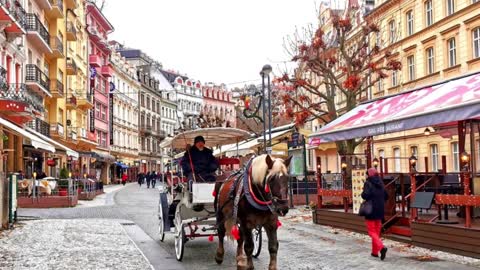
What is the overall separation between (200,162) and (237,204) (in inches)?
129

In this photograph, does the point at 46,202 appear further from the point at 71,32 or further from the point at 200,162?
the point at 71,32

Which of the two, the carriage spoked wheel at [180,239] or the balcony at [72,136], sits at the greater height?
the balcony at [72,136]

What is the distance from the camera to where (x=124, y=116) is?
8531 cm

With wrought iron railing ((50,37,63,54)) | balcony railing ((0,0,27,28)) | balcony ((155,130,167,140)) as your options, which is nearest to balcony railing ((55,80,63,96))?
wrought iron railing ((50,37,63,54))

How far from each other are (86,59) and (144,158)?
126ft

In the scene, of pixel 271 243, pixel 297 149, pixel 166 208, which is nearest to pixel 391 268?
pixel 271 243

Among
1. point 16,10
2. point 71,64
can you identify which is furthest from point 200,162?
point 71,64

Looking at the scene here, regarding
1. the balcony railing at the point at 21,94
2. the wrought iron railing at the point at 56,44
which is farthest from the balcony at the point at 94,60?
the balcony railing at the point at 21,94

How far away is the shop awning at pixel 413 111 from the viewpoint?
10906mm

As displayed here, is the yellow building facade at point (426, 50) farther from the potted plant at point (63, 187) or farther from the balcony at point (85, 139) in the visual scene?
the balcony at point (85, 139)

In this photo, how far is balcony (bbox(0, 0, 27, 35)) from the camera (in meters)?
28.7

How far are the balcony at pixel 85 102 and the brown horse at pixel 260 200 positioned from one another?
48.2m

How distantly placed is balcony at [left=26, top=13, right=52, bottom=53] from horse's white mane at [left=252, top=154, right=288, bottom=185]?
3095cm

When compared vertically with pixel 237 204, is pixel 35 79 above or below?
above
